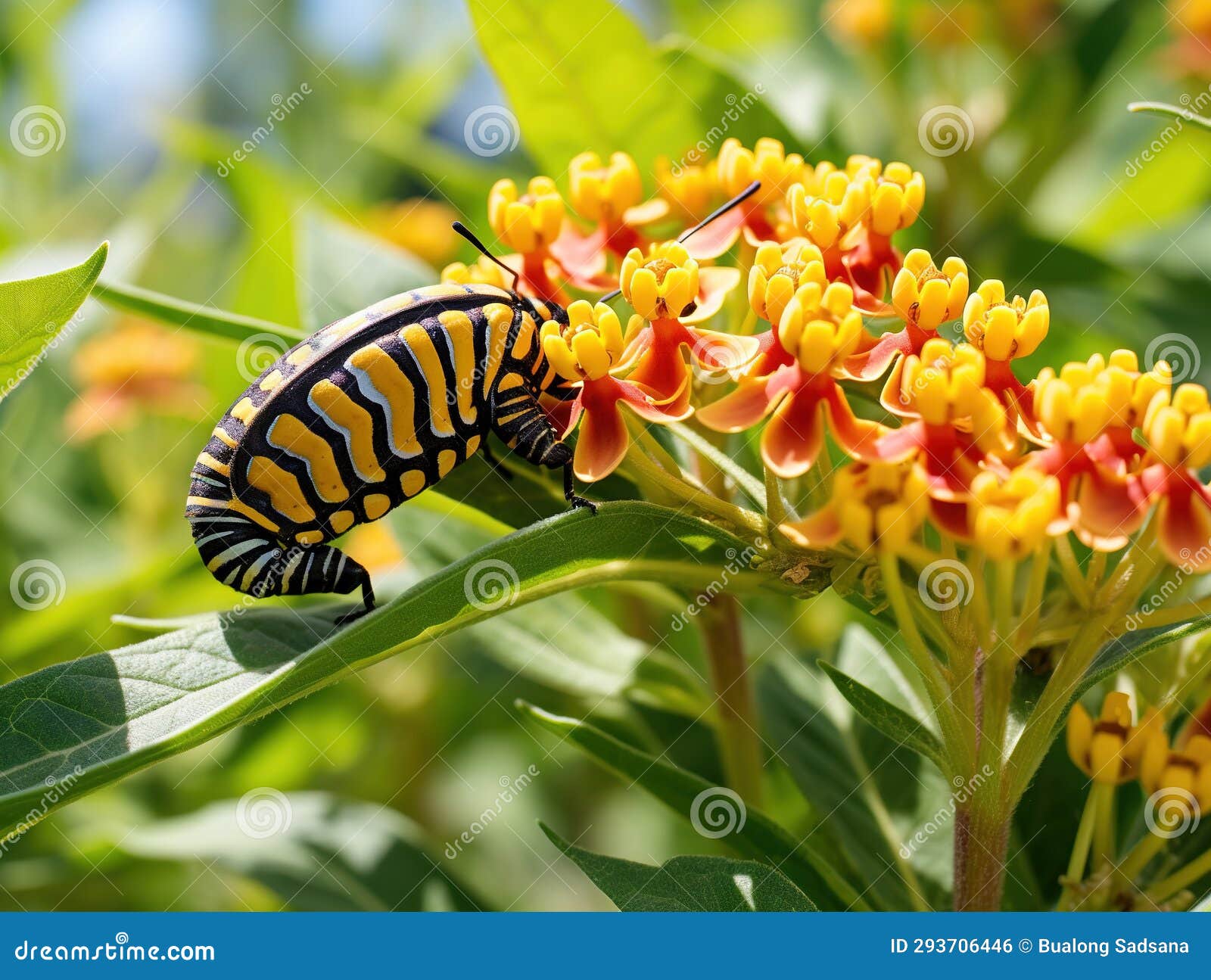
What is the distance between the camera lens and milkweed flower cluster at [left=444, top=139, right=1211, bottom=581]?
145 cm

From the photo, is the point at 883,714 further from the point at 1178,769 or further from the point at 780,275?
the point at 780,275

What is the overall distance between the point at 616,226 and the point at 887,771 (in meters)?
1.18

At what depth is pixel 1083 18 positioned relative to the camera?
353cm

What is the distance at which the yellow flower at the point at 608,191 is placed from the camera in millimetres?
2066

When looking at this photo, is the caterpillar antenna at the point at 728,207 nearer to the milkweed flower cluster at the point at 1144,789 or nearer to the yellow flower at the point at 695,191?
the yellow flower at the point at 695,191

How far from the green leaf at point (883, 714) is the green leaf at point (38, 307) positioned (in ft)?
3.66

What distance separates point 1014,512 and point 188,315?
1.35 m

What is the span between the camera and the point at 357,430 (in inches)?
68.7

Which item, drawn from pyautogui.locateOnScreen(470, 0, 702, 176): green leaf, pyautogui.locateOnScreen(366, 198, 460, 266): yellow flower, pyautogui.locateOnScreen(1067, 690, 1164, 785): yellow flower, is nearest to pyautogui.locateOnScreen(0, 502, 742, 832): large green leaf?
pyautogui.locateOnScreen(1067, 690, 1164, 785): yellow flower

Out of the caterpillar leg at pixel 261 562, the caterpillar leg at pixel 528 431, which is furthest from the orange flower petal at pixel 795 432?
the caterpillar leg at pixel 261 562

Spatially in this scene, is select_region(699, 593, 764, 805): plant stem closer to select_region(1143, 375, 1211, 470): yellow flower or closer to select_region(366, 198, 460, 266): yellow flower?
select_region(1143, 375, 1211, 470): yellow flower

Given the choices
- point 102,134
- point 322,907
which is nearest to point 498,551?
point 322,907

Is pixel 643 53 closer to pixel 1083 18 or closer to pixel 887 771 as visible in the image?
pixel 887 771

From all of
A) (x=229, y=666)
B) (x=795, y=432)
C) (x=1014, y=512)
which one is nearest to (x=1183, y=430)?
(x=1014, y=512)
